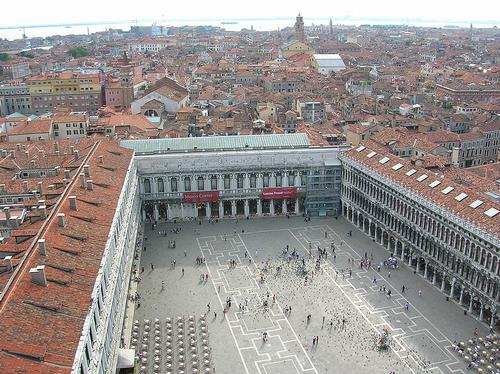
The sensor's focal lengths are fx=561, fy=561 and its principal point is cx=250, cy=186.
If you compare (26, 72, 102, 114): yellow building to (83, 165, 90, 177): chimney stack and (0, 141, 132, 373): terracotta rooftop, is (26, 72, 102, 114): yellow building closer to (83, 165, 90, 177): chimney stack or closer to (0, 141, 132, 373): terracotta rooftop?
(83, 165, 90, 177): chimney stack

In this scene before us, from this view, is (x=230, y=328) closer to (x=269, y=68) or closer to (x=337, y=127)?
(x=337, y=127)

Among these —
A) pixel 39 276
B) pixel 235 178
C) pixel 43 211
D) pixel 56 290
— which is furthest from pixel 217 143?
pixel 39 276

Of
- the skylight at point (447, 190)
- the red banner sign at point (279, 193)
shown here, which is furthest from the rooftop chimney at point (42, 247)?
the red banner sign at point (279, 193)

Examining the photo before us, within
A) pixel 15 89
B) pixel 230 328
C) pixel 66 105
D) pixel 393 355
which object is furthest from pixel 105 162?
pixel 15 89

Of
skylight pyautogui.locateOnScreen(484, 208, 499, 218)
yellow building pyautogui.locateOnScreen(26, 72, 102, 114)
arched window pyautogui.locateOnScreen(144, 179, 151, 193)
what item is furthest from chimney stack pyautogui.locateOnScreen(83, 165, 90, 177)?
yellow building pyautogui.locateOnScreen(26, 72, 102, 114)

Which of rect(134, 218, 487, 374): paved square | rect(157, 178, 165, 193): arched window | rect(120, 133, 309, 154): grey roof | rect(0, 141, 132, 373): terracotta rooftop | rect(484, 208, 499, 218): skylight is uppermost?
rect(0, 141, 132, 373): terracotta rooftop
